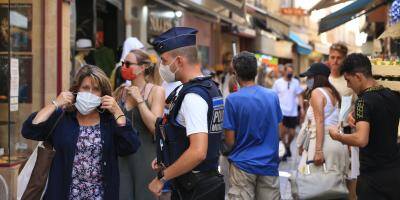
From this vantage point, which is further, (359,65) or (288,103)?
(288,103)

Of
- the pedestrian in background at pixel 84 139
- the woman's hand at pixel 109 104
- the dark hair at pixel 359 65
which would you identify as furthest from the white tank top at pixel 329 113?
the woman's hand at pixel 109 104

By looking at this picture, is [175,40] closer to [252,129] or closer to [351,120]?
[252,129]

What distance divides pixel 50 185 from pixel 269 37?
75.3 ft

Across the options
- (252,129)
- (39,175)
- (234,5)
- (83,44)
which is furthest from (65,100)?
(234,5)

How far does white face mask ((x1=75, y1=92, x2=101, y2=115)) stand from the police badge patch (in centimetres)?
91

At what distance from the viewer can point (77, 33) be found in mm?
9914

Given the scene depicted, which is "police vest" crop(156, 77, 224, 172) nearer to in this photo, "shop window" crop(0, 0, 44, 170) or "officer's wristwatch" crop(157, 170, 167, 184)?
"officer's wristwatch" crop(157, 170, 167, 184)

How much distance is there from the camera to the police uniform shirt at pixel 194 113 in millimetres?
3649

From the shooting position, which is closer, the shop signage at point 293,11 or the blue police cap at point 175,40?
the blue police cap at point 175,40

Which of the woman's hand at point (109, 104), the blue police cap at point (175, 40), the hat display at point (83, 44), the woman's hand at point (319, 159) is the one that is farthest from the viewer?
the hat display at point (83, 44)

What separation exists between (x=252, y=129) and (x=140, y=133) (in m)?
0.97

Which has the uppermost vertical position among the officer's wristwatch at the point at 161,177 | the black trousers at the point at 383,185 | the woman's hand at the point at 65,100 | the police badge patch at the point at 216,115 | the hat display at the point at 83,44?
the hat display at the point at 83,44

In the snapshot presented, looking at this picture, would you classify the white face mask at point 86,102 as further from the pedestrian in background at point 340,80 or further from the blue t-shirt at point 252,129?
the pedestrian in background at point 340,80

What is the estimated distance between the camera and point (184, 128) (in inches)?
150
